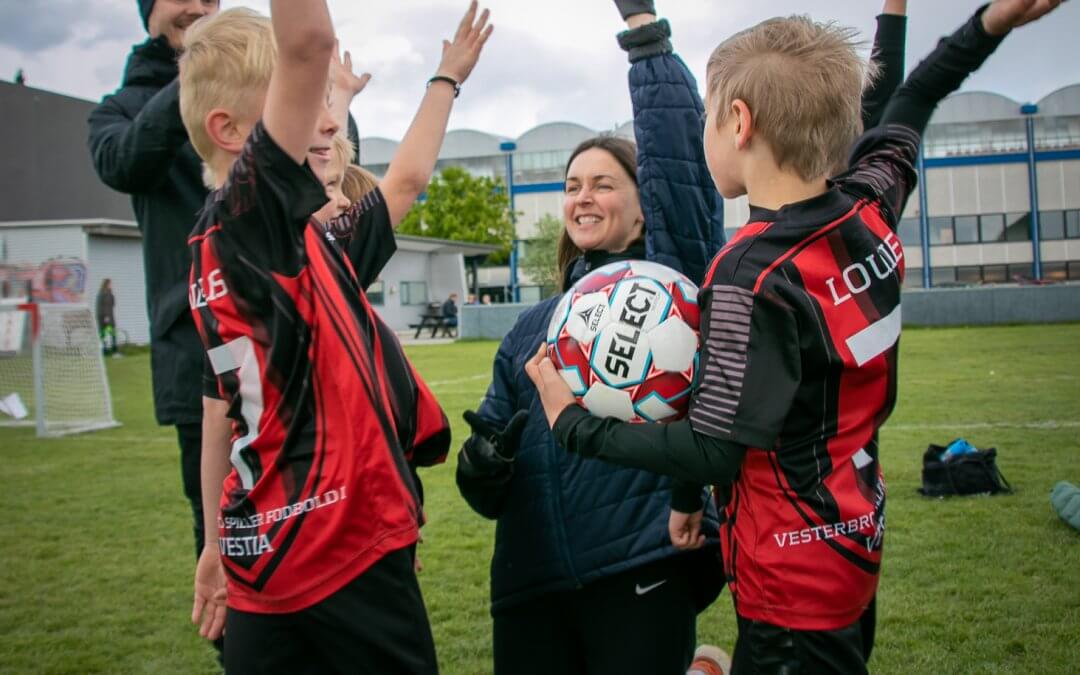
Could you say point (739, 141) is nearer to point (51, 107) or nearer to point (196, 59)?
point (196, 59)

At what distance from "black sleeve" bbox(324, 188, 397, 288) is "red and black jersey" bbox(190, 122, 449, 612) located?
1.07 feet

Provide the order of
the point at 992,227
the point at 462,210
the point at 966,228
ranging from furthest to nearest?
the point at 462,210 < the point at 966,228 < the point at 992,227

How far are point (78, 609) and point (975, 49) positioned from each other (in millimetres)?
4917

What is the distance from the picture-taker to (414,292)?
4334 centimetres

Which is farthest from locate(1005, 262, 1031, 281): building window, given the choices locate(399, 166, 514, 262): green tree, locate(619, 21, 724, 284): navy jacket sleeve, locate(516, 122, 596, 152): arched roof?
locate(619, 21, 724, 284): navy jacket sleeve

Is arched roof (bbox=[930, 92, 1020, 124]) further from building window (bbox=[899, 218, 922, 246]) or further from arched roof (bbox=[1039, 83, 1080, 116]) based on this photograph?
building window (bbox=[899, 218, 922, 246])

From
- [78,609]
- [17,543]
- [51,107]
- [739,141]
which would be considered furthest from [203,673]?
[51,107]

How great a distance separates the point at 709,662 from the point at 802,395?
5.33 feet

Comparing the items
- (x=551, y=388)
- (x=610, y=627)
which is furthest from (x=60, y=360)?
(x=551, y=388)

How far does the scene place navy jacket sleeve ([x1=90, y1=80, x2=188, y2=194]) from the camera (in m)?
2.57

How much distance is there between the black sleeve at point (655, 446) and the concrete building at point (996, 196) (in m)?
43.9

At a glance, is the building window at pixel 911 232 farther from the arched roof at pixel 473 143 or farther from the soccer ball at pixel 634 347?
the soccer ball at pixel 634 347

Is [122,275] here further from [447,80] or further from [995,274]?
[995,274]

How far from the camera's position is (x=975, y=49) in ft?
6.97
